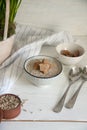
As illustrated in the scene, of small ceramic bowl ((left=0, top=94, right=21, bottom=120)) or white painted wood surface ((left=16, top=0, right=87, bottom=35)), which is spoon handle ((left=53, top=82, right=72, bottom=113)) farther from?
white painted wood surface ((left=16, top=0, right=87, bottom=35))

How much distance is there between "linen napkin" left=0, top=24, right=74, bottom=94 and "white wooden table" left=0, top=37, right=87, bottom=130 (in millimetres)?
24

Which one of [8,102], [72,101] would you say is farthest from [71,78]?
[8,102]

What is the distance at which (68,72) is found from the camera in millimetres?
830

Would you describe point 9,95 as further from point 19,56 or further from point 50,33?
point 50,33

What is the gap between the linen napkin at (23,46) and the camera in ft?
2.51

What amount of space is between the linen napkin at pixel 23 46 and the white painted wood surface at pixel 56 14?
0.03 meters

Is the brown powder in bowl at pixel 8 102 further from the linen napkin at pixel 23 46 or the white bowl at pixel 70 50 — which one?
the white bowl at pixel 70 50

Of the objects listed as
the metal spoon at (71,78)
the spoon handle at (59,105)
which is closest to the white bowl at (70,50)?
the metal spoon at (71,78)

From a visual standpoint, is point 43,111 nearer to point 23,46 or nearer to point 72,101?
point 72,101

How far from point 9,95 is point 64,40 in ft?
1.07

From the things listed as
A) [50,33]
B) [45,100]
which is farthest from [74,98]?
[50,33]

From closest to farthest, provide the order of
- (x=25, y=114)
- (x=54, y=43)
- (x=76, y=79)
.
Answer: (x=25, y=114) → (x=76, y=79) → (x=54, y=43)

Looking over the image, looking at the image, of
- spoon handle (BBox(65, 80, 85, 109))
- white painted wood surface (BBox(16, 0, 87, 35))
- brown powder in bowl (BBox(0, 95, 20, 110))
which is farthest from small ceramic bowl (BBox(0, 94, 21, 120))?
white painted wood surface (BBox(16, 0, 87, 35))

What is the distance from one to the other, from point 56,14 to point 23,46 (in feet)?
0.64
